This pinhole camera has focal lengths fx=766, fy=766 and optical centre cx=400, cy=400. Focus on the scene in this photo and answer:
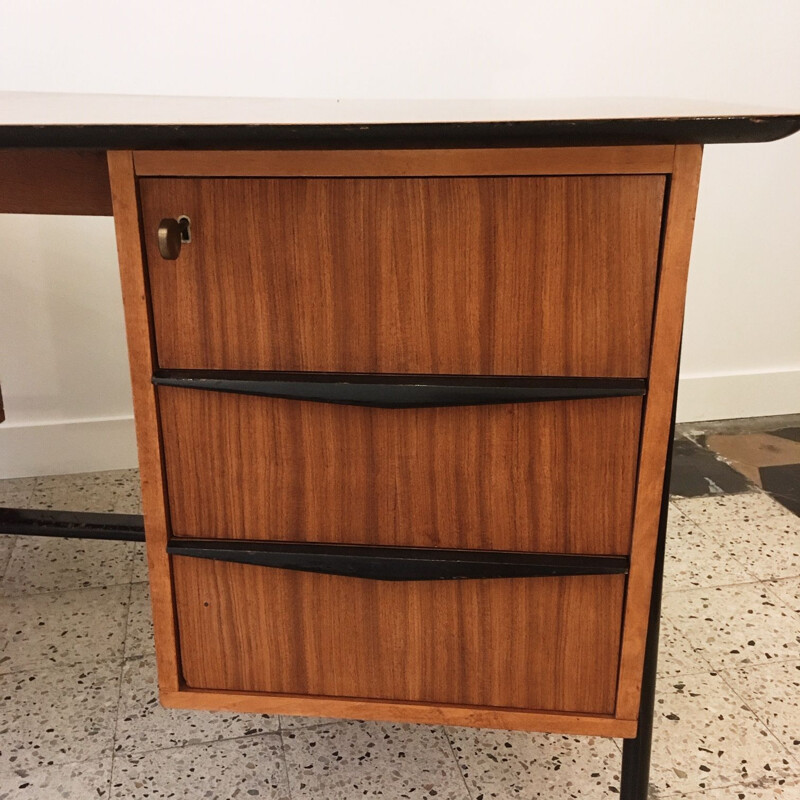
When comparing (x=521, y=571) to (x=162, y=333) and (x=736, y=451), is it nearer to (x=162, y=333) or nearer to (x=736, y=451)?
(x=162, y=333)

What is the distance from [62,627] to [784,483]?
1.70m

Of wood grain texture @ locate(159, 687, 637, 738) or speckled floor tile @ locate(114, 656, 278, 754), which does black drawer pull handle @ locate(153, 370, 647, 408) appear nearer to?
wood grain texture @ locate(159, 687, 637, 738)

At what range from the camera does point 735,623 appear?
4.62 feet

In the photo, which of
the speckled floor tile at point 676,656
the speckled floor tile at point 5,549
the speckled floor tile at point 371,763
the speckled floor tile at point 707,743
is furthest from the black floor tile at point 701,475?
the speckled floor tile at point 5,549

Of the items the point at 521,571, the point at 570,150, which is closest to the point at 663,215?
the point at 570,150

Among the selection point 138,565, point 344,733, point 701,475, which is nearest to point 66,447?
point 138,565

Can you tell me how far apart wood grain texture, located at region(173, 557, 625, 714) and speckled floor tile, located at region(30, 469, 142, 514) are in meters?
1.00

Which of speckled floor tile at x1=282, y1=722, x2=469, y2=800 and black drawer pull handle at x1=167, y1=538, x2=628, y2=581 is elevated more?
black drawer pull handle at x1=167, y1=538, x2=628, y2=581

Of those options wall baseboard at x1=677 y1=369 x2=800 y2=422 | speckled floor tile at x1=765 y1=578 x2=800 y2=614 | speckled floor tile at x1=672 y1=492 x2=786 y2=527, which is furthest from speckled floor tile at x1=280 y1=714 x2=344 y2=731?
wall baseboard at x1=677 y1=369 x2=800 y2=422

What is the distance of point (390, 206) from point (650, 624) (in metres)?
0.54

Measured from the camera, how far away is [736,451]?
83.4 inches

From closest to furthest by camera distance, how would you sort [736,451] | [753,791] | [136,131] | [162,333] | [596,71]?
[136,131] < [162,333] < [753,791] < [596,71] < [736,451]

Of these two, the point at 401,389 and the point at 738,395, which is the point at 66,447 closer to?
the point at 401,389

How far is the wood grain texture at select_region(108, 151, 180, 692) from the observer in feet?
2.41
